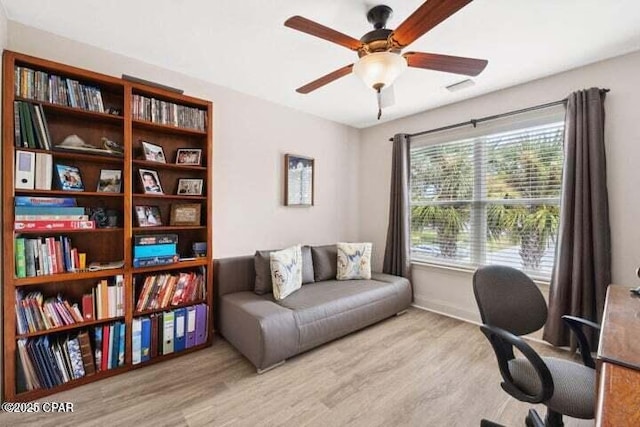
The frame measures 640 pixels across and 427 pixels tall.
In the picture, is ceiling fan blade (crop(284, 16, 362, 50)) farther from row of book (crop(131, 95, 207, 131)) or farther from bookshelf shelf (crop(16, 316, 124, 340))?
bookshelf shelf (crop(16, 316, 124, 340))

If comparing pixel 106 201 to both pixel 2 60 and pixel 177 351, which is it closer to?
pixel 2 60

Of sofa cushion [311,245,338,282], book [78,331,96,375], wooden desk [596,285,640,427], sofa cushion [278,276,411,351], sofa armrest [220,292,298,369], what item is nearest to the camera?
wooden desk [596,285,640,427]

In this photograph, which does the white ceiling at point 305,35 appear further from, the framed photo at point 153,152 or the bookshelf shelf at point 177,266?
the bookshelf shelf at point 177,266

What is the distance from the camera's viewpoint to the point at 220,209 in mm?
2762

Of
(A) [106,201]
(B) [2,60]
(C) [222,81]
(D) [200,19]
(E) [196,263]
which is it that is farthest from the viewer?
(C) [222,81]

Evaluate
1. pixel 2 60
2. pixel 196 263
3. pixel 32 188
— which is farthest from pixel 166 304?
pixel 2 60

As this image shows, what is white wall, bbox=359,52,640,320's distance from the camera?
214 cm

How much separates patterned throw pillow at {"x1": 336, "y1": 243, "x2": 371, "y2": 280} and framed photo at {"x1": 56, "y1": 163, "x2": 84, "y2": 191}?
2470mm

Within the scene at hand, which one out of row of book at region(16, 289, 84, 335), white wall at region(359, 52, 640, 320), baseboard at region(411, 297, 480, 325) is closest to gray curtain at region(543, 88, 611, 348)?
white wall at region(359, 52, 640, 320)

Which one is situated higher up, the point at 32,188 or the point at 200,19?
the point at 200,19

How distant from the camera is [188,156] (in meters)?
2.46

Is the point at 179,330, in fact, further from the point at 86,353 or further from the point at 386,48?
the point at 386,48

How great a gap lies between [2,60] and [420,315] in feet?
13.3

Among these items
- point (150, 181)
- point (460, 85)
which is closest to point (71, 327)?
point (150, 181)
